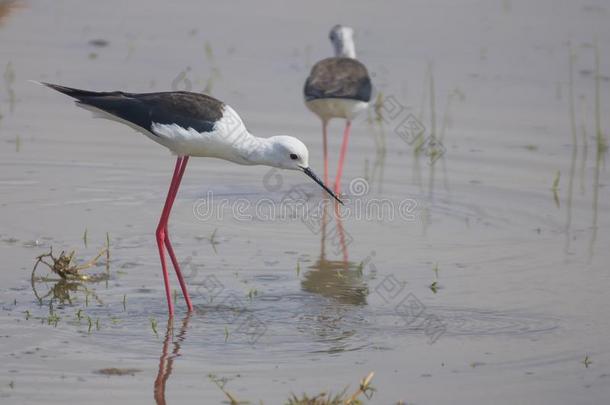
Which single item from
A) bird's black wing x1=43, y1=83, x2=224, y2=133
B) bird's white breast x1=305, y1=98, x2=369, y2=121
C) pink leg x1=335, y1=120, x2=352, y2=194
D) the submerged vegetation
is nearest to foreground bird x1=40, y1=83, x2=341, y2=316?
bird's black wing x1=43, y1=83, x2=224, y2=133

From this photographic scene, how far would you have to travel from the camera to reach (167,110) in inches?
272

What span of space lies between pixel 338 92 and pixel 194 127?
3.34m

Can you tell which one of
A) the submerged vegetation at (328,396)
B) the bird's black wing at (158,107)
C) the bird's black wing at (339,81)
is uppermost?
the bird's black wing at (339,81)

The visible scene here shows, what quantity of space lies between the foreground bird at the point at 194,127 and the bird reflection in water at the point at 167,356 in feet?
1.15

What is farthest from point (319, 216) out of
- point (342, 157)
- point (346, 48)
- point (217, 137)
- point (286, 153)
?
point (346, 48)

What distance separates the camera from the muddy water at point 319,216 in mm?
5844

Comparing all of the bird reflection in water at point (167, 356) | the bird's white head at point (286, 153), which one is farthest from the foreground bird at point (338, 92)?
the bird reflection in water at point (167, 356)

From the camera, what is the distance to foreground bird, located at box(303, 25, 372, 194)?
9.98 m

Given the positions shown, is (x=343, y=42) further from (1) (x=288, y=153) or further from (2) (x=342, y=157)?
(1) (x=288, y=153)

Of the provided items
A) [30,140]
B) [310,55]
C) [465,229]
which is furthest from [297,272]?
Result: [310,55]

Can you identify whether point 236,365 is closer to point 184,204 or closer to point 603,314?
point 603,314

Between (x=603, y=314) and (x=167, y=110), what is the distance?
2.65m

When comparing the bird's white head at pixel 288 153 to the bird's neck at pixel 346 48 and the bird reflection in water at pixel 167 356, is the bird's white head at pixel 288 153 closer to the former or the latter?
the bird reflection in water at pixel 167 356

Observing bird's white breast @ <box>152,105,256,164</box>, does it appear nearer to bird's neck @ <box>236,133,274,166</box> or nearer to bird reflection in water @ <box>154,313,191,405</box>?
bird's neck @ <box>236,133,274,166</box>
